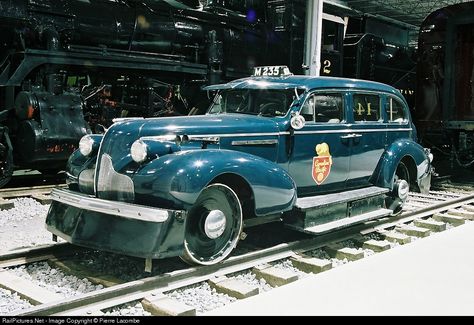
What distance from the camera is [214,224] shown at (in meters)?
3.88

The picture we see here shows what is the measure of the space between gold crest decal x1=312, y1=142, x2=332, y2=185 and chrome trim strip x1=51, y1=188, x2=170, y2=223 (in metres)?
1.92

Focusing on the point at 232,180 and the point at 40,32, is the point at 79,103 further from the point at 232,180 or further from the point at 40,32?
the point at 232,180

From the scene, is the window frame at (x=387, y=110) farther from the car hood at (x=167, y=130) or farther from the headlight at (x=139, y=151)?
the headlight at (x=139, y=151)

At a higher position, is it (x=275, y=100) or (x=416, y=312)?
(x=275, y=100)

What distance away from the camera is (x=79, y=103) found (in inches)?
278

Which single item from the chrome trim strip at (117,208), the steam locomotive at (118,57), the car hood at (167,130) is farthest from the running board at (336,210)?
the steam locomotive at (118,57)

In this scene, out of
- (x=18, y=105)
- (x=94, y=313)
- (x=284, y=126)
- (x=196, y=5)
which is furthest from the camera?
(x=196, y=5)

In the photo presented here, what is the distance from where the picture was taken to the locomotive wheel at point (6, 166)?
6.52 metres

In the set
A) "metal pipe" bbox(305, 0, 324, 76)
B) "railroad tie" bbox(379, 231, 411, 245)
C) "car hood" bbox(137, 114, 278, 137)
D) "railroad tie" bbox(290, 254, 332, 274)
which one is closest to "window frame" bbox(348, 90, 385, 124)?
"car hood" bbox(137, 114, 278, 137)

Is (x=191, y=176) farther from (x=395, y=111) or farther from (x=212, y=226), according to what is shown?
(x=395, y=111)

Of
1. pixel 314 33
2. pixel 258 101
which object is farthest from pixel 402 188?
pixel 314 33

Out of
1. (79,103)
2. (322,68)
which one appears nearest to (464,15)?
(322,68)

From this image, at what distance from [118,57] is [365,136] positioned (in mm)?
3923

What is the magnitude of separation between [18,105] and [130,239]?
155 inches
